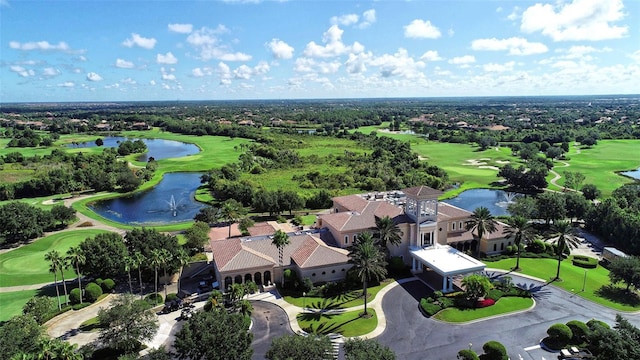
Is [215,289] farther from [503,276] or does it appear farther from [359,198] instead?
[503,276]

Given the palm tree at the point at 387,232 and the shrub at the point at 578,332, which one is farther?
the palm tree at the point at 387,232

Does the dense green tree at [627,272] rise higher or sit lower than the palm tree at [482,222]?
lower

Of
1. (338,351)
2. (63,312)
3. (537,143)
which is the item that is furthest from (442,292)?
(537,143)

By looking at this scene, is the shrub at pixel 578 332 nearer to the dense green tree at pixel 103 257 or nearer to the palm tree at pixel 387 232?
the palm tree at pixel 387 232

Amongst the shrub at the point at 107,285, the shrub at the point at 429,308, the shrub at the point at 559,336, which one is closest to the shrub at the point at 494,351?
the shrub at the point at 559,336

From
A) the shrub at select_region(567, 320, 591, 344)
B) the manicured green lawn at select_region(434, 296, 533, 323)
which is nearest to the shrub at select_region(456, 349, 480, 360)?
the manicured green lawn at select_region(434, 296, 533, 323)

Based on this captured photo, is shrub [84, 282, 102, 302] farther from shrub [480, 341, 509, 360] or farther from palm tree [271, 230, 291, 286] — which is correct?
shrub [480, 341, 509, 360]

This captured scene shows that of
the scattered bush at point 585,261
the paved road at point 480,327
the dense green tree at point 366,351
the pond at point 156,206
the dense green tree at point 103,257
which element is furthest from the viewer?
the pond at point 156,206
